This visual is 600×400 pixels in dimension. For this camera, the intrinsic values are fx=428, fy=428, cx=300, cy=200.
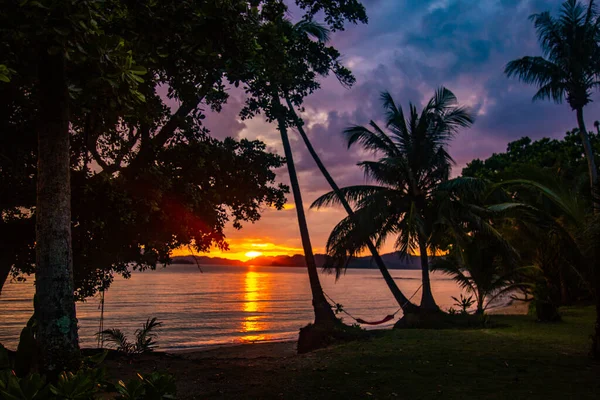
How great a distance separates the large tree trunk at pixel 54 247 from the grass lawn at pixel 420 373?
82.7 inches

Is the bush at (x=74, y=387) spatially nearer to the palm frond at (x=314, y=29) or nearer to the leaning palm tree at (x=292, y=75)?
the leaning palm tree at (x=292, y=75)

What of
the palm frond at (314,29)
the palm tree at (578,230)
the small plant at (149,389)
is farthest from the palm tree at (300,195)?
the small plant at (149,389)

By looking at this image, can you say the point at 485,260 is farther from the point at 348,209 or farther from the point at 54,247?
the point at 54,247

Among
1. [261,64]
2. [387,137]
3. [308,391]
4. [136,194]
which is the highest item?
[387,137]

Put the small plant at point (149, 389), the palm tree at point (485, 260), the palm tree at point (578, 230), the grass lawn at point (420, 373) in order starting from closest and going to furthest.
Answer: the small plant at point (149, 389)
the grass lawn at point (420, 373)
the palm tree at point (578, 230)
the palm tree at point (485, 260)

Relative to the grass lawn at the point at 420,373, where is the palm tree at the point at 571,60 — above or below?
above

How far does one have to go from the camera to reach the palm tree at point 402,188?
50.9ft

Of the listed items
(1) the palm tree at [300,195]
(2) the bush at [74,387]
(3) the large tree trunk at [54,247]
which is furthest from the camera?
(1) the palm tree at [300,195]

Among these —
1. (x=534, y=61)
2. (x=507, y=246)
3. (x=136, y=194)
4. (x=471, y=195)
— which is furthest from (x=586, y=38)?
(x=136, y=194)

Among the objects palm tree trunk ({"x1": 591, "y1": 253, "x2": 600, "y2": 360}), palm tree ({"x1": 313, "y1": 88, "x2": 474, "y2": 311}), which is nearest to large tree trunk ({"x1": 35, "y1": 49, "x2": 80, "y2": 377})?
palm tree trunk ({"x1": 591, "y1": 253, "x2": 600, "y2": 360})

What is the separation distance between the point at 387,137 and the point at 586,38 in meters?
9.28

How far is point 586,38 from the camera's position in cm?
1755

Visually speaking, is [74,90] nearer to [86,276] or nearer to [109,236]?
[109,236]

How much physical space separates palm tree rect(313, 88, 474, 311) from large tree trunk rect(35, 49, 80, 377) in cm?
1221
